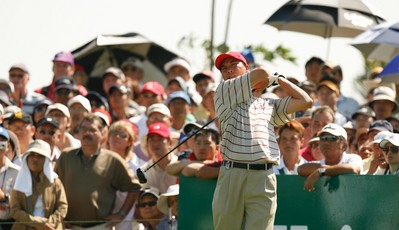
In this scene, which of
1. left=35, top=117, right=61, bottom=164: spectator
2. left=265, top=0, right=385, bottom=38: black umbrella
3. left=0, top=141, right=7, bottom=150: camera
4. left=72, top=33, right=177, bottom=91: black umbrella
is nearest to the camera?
left=0, top=141, right=7, bottom=150: camera

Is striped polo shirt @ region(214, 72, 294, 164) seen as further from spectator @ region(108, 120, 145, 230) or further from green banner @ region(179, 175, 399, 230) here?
spectator @ region(108, 120, 145, 230)

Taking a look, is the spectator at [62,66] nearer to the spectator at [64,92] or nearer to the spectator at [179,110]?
the spectator at [64,92]

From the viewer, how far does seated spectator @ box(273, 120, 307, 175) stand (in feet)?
48.3

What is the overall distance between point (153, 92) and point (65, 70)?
5.67ft

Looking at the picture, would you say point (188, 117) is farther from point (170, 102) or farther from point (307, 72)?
point (307, 72)

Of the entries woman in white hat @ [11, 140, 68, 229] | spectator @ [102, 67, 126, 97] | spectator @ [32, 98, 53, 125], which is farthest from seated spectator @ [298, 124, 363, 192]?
spectator @ [102, 67, 126, 97]

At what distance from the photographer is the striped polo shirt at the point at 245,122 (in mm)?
11852

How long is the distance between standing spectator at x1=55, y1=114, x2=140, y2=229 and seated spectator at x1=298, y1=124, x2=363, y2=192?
7.64 ft

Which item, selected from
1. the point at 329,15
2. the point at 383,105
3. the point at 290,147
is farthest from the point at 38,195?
the point at 329,15

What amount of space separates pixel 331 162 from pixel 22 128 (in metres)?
4.24

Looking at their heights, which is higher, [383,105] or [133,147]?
[383,105]

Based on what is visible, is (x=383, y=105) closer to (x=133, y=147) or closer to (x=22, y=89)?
(x=133, y=147)

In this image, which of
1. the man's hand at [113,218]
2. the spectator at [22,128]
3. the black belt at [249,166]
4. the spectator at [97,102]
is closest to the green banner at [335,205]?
the man's hand at [113,218]

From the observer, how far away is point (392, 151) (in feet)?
44.9
